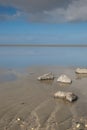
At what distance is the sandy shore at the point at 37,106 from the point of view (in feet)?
31.4

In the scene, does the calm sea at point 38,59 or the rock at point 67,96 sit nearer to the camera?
the rock at point 67,96

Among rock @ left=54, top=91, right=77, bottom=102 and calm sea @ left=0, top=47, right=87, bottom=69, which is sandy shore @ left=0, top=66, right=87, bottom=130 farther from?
calm sea @ left=0, top=47, right=87, bottom=69

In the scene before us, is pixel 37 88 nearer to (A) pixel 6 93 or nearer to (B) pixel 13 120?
(A) pixel 6 93

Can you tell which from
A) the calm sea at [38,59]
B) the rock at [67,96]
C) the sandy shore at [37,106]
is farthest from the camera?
the calm sea at [38,59]

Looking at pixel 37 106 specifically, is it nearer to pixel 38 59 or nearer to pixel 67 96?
pixel 67 96

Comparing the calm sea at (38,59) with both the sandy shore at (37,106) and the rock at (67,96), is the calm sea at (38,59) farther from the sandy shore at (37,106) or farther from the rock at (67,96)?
the rock at (67,96)

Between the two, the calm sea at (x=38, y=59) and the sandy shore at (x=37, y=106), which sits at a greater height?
the sandy shore at (x=37, y=106)

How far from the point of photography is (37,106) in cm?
1209

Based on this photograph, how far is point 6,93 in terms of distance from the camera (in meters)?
14.3

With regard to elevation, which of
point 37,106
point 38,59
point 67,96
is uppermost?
point 67,96

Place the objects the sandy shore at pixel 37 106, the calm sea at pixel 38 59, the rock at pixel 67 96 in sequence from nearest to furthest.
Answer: the sandy shore at pixel 37 106 → the rock at pixel 67 96 → the calm sea at pixel 38 59

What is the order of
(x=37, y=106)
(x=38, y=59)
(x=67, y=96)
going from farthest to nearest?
(x=38, y=59) < (x=67, y=96) < (x=37, y=106)

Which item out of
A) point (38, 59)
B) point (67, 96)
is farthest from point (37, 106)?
point (38, 59)

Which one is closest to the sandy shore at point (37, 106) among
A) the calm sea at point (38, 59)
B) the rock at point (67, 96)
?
the rock at point (67, 96)
